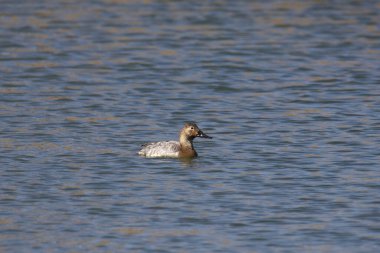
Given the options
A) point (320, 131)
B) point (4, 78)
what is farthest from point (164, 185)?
point (4, 78)

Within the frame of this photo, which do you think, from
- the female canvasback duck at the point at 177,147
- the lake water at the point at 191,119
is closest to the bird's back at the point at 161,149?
the female canvasback duck at the point at 177,147

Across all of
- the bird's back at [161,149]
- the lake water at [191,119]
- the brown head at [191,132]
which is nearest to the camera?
the lake water at [191,119]

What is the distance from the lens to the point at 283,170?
1609cm

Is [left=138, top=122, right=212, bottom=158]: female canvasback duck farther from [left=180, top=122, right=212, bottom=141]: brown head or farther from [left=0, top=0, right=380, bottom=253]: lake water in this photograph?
[left=0, top=0, right=380, bottom=253]: lake water

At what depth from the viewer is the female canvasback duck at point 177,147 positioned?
16812mm

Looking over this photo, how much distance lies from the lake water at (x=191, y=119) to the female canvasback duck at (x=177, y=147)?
0.46ft

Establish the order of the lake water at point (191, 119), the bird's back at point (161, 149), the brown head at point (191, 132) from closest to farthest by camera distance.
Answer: the lake water at point (191, 119) → the bird's back at point (161, 149) → the brown head at point (191, 132)

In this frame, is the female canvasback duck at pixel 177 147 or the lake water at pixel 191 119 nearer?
the lake water at pixel 191 119

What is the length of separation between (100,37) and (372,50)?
6809mm

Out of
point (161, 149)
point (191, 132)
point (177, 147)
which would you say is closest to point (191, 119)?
point (191, 132)

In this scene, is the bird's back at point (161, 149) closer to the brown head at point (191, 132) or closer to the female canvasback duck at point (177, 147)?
the female canvasback duck at point (177, 147)

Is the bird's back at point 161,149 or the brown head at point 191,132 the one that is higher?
the brown head at point 191,132

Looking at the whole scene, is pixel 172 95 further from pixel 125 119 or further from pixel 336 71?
pixel 336 71

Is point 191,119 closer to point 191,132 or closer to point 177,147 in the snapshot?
point 191,132
